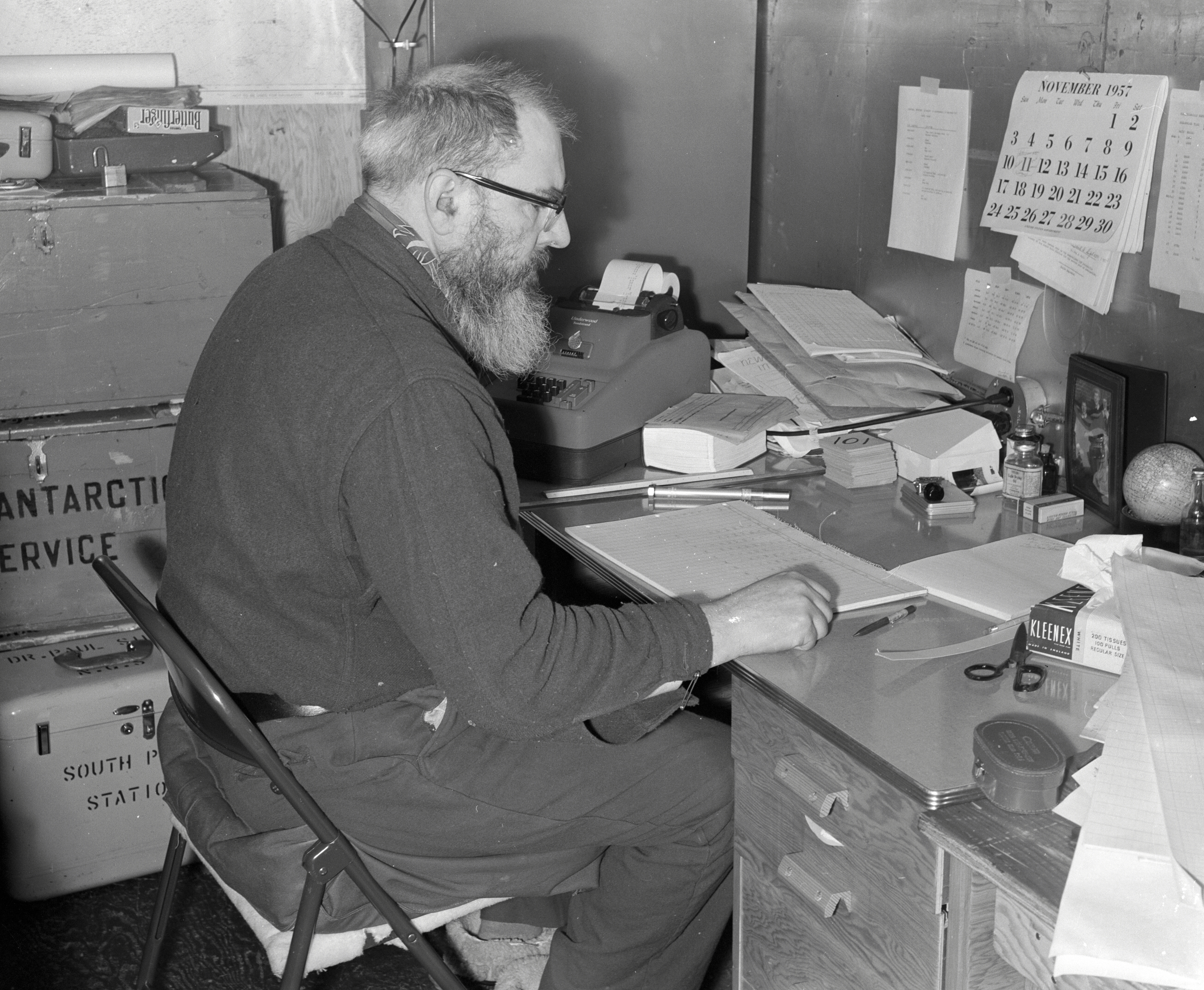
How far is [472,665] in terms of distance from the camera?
1309 millimetres

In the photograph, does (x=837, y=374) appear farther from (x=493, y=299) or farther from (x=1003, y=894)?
(x=1003, y=894)

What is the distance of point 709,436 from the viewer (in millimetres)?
2051

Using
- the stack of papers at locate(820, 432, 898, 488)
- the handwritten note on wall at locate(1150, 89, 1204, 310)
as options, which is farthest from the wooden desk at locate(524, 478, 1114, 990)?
the handwritten note on wall at locate(1150, 89, 1204, 310)

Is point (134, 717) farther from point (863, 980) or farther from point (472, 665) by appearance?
point (863, 980)

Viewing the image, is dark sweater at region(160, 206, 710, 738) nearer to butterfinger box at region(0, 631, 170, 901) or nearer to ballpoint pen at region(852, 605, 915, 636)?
ballpoint pen at region(852, 605, 915, 636)

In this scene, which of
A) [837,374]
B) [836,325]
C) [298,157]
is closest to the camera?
[837,374]

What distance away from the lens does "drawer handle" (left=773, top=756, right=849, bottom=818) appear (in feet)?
4.36

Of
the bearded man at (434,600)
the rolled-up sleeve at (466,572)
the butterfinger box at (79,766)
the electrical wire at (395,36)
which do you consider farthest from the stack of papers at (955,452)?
the butterfinger box at (79,766)

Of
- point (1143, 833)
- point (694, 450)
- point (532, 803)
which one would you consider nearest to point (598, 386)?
point (694, 450)

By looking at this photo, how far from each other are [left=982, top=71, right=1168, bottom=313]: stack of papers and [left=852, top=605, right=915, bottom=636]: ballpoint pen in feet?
2.26

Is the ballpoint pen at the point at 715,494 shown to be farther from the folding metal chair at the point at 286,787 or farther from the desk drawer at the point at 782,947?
the folding metal chair at the point at 286,787

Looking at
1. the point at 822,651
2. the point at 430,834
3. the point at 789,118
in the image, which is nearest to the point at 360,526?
the point at 430,834

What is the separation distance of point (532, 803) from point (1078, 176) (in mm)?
1239

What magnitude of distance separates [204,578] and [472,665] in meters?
0.38
